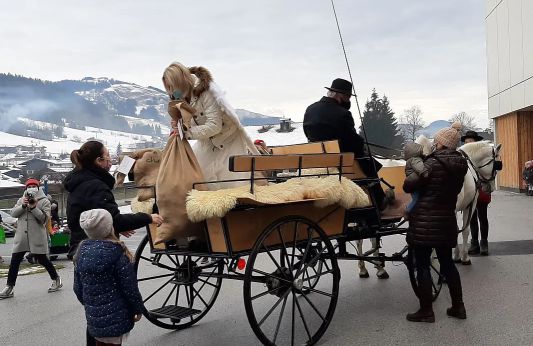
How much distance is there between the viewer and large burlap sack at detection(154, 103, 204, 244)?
4723mm

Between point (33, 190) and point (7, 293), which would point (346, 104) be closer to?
point (33, 190)

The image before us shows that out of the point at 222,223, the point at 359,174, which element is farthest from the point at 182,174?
the point at 359,174

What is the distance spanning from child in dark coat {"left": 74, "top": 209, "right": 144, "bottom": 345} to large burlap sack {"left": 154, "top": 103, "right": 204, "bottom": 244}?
2.46 feet

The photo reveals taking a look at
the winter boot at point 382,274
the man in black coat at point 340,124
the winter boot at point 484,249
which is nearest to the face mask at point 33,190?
the man in black coat at point 340,124

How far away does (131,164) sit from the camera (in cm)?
511

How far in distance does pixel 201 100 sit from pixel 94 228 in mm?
1682

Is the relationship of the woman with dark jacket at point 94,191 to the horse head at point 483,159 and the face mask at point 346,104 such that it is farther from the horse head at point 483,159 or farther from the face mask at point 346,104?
the horse head at point 483,159

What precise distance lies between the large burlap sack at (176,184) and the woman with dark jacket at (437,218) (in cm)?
210

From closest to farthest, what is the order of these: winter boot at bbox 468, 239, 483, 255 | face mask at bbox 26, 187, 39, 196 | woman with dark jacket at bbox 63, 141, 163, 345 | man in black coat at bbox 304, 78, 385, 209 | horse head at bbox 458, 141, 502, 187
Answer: woman with dark jacket at bbox 63, 141, 163, 345
man in black coat at bbox 304, 78, 385, 209
horse head at bbox 458, 141, 502, 187
face mask at bbox 26, 187, 39, 196
winter boot at bbox 468, 239, 483, 255

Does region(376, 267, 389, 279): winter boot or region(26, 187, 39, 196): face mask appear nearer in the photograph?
region(376, 267, 389, 279): winter boot

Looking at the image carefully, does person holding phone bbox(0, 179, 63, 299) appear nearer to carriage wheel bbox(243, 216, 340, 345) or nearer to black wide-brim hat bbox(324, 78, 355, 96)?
carriage wheel bbox(243, 216, 340, 345)

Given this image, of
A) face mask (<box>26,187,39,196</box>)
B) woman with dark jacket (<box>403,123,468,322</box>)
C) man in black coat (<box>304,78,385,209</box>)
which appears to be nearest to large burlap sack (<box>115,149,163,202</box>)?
man in black coat (<box>304,78,385,209</box>)

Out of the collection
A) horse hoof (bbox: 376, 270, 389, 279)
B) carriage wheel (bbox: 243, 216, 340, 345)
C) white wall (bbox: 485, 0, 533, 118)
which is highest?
white wall (bbox: 485, 0, 533, 118)

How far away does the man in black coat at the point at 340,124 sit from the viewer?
6.18 metres
